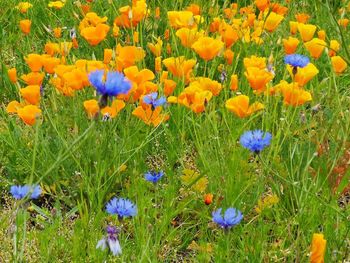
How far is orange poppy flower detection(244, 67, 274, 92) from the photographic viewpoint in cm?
201

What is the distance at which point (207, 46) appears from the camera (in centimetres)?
222

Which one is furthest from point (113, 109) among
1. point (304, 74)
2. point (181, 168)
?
point (304, 74)

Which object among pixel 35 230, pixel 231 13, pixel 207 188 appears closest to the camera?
pixel 35 230

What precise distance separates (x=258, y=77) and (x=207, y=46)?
0.27 meters

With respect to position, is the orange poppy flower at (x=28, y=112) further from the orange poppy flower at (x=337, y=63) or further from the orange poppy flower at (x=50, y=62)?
the orange poppy flower at (x=337, y=63)

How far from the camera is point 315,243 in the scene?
1525mm

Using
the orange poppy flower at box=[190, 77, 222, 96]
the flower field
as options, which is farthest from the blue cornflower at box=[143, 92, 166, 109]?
the orange poppy flower at box=[190, 77, 222, 96]

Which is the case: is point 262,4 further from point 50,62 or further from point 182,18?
point 50,62

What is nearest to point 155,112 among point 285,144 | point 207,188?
point 207,188

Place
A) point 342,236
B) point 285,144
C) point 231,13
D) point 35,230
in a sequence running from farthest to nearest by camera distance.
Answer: point 231,13 → point 285,144 → point 35,230 → point 342,236

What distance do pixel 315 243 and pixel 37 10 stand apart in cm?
244

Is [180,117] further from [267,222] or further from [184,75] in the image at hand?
[267,222]

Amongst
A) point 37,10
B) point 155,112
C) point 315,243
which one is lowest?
point 315,243

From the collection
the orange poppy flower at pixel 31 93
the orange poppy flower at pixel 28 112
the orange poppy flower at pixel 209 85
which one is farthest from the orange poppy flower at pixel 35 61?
the orange poppy flower at pixel 209 85
